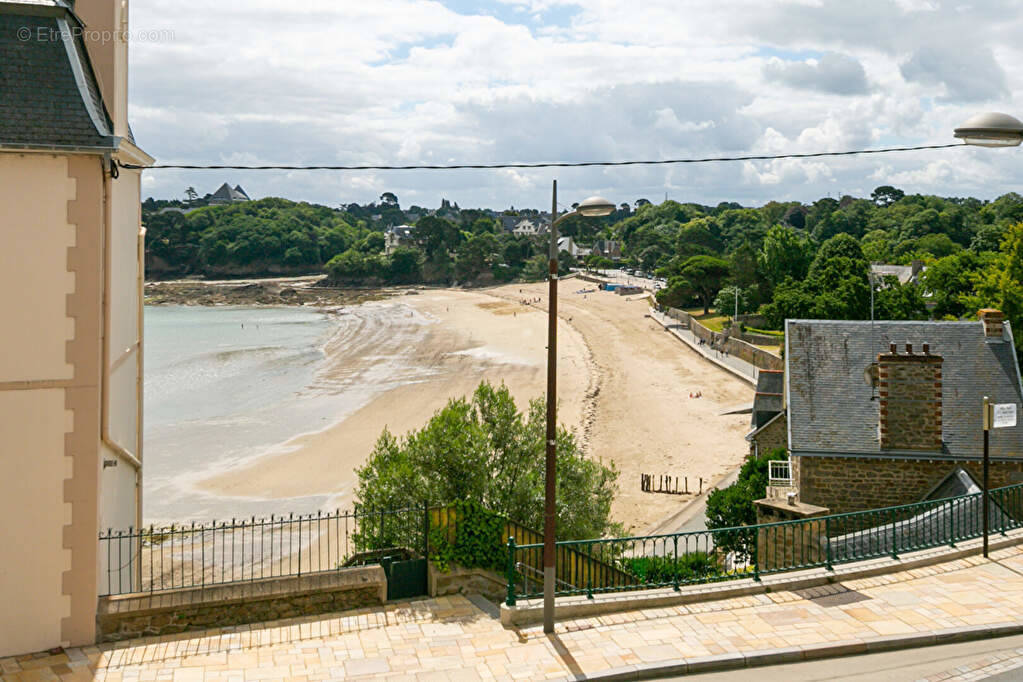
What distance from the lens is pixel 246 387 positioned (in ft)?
176

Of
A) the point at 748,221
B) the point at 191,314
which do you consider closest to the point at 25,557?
the point at 191,314

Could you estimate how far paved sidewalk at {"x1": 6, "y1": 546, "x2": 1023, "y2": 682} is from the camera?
398 inches

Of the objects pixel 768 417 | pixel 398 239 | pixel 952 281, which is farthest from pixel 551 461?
pixel 398 239

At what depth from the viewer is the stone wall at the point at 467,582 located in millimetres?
12383

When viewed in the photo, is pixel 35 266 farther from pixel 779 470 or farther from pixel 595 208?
pixel 779 470

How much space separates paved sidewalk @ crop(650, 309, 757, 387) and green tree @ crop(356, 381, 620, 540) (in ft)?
117

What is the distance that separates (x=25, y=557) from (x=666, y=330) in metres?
66.9

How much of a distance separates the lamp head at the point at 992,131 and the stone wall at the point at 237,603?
30.9 ft

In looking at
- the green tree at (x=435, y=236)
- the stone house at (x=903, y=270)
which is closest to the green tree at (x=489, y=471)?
the stone house at (x=903, y=270)

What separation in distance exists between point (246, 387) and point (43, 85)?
43.6 m

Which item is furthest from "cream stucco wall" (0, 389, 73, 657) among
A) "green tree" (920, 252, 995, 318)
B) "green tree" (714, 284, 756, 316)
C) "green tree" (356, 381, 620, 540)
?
"green tree" (714, 284, 756, 316)

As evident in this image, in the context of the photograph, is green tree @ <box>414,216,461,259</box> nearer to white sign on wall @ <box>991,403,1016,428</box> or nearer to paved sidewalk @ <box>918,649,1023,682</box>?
white sign on wall @ <box>991,403,1016,428</box>

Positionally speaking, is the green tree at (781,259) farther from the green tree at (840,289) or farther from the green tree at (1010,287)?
the green tree at (1010,287)

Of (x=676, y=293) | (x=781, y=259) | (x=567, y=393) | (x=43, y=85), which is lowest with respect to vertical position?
(x=567, y=393)
